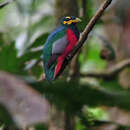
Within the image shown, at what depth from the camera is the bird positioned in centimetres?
264

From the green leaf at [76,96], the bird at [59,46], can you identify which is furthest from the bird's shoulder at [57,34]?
the green leaf at [76,96]

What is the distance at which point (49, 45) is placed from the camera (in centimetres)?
270

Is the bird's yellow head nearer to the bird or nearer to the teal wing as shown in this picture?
the bird

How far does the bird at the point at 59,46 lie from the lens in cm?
264

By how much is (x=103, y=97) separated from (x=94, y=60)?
5236mm

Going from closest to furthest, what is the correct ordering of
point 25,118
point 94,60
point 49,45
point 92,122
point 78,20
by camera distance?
point 25,118 → point 92,122 → point 49,45 → point 78,20 → point 94,60

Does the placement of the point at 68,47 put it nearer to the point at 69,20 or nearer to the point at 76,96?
the point at 69,20

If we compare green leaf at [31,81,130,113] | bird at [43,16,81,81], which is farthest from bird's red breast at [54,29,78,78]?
green leaf at [31,81,130,113]

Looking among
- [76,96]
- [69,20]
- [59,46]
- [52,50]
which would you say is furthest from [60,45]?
[76,96]

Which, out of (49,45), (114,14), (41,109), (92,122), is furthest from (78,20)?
(114,14)

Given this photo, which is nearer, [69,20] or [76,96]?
[76,96]

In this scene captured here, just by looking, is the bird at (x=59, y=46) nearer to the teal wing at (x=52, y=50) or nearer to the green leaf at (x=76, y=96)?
the teal wing at (x=52, y=50)

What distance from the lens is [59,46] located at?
283 cm

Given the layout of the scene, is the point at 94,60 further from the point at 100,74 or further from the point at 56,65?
the point at 56,65
